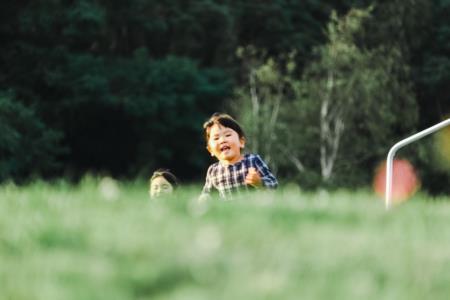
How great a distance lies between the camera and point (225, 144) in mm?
9062

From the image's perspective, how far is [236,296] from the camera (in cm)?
351

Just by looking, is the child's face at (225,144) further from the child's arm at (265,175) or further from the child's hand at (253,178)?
the child's hand at (253,178)

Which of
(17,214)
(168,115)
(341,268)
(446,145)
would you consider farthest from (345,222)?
(446,145)

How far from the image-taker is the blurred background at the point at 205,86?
144 ft

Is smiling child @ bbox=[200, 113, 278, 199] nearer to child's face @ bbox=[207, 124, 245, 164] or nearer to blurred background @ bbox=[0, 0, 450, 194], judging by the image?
child's face @ bbox=[207, 124, 245, 164]

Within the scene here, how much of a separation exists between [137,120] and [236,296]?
42.9 metres

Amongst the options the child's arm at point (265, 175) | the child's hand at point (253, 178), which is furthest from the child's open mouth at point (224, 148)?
the child's hand at point (253, 178)

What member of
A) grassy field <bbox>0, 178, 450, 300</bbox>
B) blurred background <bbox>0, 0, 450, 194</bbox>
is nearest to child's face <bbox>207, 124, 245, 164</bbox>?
grassy field <bbox>0, 178, 450, 300</bbox>

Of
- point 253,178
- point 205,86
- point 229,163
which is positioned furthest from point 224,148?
point 205,86

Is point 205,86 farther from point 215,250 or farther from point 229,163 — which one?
point 215,250

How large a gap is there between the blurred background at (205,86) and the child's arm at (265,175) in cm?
3226

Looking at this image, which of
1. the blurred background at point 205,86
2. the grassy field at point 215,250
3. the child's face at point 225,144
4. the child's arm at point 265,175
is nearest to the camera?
the grassy field at point 215,250

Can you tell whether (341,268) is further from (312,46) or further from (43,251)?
(312,46)

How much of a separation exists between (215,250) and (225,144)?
5.10 metres
